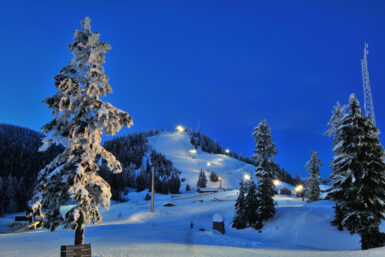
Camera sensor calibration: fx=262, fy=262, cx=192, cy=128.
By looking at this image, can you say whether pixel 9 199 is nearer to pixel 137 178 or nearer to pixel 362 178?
pixel 137 178

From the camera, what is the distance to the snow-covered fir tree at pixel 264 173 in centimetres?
3191

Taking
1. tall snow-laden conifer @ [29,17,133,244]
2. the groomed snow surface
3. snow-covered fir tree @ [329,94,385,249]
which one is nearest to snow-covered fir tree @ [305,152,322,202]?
the groomed snow surface

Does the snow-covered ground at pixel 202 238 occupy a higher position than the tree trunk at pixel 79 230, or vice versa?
the tree trunk at pixel 79 230

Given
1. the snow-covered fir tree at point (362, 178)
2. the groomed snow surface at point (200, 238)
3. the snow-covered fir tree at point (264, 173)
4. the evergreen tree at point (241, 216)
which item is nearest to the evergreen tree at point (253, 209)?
the snow-covered fir tree at point (264, 173)

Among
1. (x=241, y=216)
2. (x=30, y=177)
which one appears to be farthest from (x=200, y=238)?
(x=30, y=177)

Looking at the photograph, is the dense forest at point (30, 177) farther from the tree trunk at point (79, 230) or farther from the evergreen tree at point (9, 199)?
the tree trunk at point (79, 230)

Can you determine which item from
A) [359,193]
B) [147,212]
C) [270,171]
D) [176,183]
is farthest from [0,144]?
[359,193]

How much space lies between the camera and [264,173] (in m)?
33.2

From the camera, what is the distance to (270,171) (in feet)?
111

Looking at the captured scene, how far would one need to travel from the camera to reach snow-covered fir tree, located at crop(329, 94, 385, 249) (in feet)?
59.3

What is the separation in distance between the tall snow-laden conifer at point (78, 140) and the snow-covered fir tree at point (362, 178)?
16517 mm

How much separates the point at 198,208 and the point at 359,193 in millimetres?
33292

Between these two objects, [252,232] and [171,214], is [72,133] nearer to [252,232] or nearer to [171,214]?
[252,232]

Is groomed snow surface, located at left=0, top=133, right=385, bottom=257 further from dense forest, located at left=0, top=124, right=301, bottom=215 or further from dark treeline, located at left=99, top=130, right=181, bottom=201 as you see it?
dense forest, located at left=0, top=124, right=301, bottom=215
